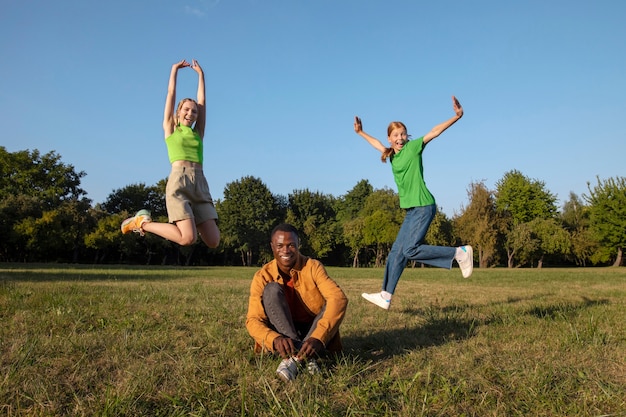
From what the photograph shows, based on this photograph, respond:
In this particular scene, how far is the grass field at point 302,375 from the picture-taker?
8.26ft

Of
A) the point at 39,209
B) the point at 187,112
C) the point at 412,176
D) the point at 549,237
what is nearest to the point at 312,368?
the point at 412,176

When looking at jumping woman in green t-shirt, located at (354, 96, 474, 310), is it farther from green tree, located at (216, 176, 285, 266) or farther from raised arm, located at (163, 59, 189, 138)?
green tree, located at (216, 176, 285, 266)

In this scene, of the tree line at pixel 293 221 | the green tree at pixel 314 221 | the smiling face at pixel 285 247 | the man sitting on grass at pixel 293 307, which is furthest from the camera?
the green tree at pixel 314 221

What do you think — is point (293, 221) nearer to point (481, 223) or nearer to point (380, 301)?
point (481, 223)

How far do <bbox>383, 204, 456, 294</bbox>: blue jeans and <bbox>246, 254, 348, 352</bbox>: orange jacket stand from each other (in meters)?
2.16

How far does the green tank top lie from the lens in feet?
17.6

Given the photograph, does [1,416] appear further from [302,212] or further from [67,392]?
[302,212]

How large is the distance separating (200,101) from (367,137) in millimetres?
2264

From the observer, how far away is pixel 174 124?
557cm

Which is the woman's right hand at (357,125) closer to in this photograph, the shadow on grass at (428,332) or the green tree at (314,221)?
the shadow on grass at (428,332)

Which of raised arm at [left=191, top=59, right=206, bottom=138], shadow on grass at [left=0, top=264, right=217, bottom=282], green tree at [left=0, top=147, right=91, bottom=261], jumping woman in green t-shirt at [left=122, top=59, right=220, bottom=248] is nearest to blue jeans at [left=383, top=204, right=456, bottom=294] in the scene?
jumping woman in green t-shirt at [left=122, top=59, right=220, bottom=248]

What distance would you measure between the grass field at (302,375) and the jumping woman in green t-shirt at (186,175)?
104cm

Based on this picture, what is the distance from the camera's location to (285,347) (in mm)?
3209

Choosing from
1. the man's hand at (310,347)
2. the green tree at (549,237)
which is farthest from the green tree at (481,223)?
the man's hand at (310,347)
